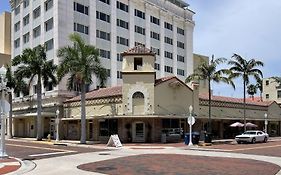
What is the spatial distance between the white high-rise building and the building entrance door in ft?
50.7

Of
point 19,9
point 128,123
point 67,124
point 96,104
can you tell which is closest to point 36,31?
point 19,9

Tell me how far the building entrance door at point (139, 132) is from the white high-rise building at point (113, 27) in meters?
15.5

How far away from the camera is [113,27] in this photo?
62688mm

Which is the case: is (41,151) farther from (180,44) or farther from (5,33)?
(180,44)

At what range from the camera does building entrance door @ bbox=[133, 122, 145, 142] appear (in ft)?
133

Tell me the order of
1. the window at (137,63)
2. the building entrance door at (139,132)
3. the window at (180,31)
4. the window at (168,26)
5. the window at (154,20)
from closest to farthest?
the building entrance door at (139,132) → the window at (137,63) → the window at (154,20) → the window at (168,26) → the window at (180,31)

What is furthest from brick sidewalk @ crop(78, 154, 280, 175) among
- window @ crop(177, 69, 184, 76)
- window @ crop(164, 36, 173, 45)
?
window @ crop(177, 69, 184, 76)

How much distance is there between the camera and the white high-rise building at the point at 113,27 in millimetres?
56094

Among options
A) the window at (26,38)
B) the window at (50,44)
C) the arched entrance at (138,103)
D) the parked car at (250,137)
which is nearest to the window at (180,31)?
the window at (26,38)

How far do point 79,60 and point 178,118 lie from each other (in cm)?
1232

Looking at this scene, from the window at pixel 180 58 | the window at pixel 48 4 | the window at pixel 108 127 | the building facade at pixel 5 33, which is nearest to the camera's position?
the window at pixel 108 127

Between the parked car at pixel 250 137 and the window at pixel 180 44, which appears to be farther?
the window at pixel 180 44

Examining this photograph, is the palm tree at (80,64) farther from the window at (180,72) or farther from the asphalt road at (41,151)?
the window at (180,72)

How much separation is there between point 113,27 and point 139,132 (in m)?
26.4
